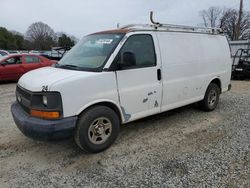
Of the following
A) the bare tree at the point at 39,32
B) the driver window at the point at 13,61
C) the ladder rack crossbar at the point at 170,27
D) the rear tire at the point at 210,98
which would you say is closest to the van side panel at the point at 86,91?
the ladder rack crossbar at the point at 170,27

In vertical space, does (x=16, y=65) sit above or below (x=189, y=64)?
below

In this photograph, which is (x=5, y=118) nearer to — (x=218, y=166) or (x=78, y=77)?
(x=78, y=77)

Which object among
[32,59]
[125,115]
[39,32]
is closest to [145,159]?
[125,115]

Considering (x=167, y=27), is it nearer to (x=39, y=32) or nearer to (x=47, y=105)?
(x=47, y=105)

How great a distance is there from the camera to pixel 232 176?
3.24m

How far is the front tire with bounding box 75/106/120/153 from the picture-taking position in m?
3.66

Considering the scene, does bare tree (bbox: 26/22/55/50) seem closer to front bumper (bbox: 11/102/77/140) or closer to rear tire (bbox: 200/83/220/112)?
rear tire (bbox: 200/83/220/112)

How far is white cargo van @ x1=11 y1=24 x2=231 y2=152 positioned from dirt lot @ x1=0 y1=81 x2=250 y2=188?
43cm

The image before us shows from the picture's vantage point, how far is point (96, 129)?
153 inches

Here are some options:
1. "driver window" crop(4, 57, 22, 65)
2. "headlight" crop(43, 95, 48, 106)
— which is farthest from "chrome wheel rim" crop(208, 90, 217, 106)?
"driver window" crop(4, 57, 22, 65)

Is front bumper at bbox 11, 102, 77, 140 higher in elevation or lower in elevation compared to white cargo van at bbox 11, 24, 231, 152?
lower

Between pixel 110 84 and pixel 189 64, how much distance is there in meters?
2.17

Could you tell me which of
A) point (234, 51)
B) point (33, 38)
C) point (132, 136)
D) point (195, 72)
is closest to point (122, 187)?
point (132, 136)

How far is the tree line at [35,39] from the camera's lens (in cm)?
5540
